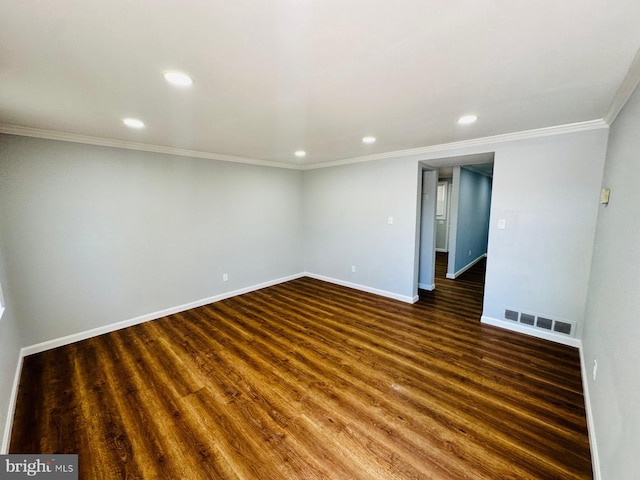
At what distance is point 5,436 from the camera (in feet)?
5.50

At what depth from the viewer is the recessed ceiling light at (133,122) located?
2.40 metres

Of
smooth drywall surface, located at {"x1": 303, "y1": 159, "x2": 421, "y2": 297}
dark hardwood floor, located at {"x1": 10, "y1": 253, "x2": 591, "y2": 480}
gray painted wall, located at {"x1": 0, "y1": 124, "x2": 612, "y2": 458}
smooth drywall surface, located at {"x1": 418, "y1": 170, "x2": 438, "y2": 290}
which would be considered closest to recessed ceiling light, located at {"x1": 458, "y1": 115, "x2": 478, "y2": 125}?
gray painted wall, located at {"x1": 0, "y1": 124, "x2": 612, "y2": 458}

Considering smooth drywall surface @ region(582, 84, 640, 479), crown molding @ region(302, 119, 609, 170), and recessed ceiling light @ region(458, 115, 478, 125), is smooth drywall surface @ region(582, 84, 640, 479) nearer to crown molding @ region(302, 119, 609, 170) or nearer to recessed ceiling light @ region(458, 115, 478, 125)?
crown molding @ region(302, 119, 609, 170)

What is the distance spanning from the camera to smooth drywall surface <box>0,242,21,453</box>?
1.75 meters

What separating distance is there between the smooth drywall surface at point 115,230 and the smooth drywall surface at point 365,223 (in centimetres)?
114

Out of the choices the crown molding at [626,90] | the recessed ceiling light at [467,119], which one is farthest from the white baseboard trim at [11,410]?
the crown molding at [626,90]

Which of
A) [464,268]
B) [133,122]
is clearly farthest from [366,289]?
[133,122]

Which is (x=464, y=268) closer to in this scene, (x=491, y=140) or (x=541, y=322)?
(x=541, y=322)

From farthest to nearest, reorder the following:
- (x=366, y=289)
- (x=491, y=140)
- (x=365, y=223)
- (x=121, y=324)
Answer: (x=366, y=289) → (x=365, y=223) → (x=121, y=324) → (x=491, y=140)

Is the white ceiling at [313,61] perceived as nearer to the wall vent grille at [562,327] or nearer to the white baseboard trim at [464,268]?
the wall vent grille at [562,327]

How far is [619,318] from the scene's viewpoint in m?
1.45

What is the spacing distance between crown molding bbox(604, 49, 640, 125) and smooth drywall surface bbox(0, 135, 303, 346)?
4.23 metres

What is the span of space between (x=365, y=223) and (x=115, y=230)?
3542mm

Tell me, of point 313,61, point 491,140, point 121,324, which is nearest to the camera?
point 313,61
